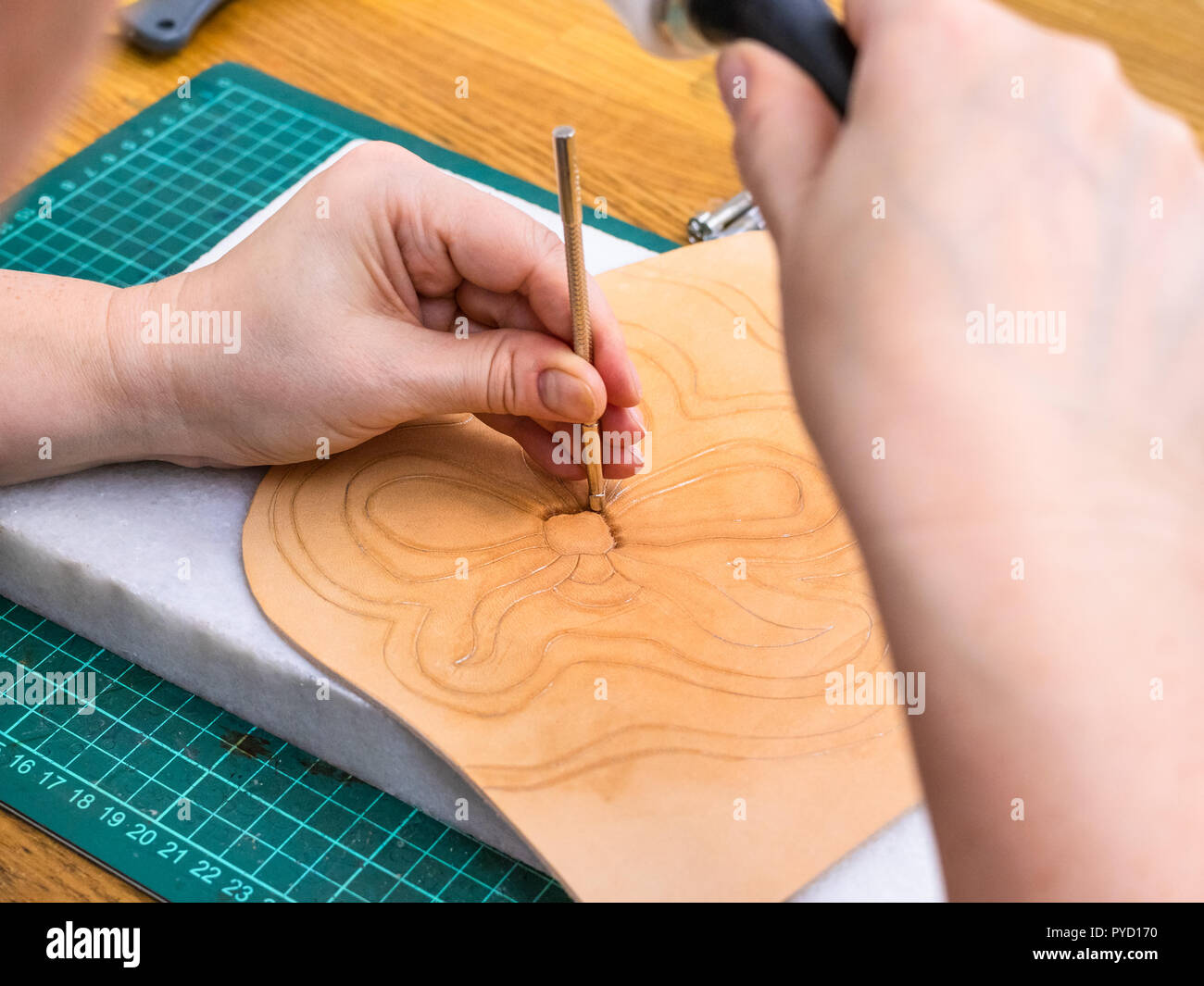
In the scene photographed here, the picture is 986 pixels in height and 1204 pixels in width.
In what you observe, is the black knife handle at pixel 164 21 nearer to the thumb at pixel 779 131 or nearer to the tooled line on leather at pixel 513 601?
the tooled line on leather at pixel 513 601

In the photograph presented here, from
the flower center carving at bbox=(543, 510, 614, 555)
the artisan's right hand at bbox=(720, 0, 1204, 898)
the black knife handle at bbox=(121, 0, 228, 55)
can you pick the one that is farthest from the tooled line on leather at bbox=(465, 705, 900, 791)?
the black knife handle at bbox=(121, 0, 228, 55)

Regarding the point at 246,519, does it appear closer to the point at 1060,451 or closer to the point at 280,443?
the point at 280,443

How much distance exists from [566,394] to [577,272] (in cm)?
11

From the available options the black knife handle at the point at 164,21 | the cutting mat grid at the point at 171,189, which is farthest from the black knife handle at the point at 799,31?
the black knife handle at the point at 164,21

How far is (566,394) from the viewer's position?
86 cm

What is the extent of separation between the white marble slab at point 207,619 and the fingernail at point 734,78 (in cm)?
46

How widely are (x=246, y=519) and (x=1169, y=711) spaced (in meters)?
0.66

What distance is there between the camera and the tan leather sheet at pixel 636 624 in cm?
74

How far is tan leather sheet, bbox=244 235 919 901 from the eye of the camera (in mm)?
736

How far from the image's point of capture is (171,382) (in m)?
0.91

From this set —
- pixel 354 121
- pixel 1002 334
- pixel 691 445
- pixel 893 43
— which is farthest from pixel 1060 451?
pixel 354 121

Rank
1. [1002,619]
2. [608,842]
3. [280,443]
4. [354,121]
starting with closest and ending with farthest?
[1002,619] → [608,842] → [280,443] → [354,121]

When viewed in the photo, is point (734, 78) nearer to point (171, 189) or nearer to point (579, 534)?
point (579, 534)

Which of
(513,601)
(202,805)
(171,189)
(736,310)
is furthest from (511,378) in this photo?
(171,189)
